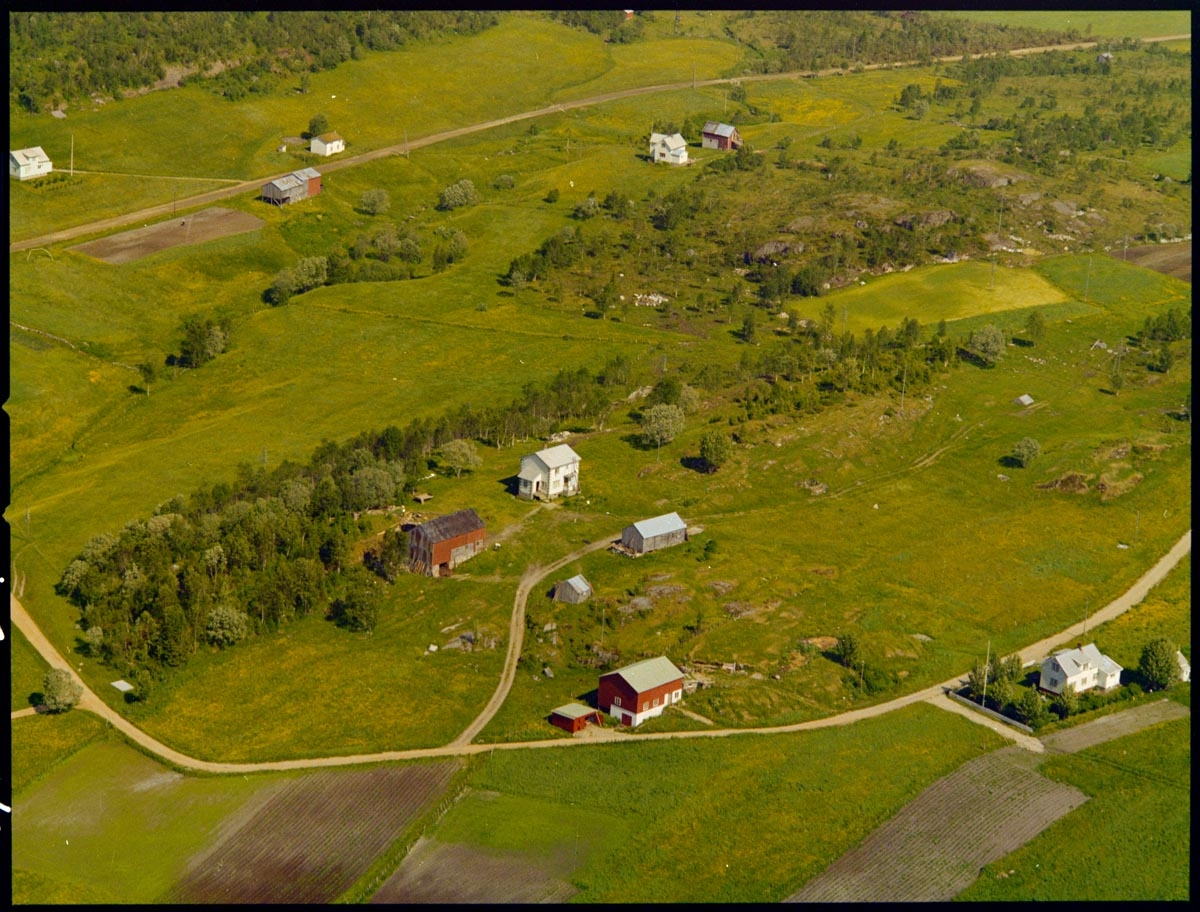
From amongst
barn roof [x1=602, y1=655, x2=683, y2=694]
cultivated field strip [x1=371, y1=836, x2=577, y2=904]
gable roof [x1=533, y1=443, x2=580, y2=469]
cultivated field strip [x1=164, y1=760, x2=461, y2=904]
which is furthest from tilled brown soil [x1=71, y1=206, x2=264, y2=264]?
cultivated field strip [x1=371, y1=836, x2=577, y2=904]

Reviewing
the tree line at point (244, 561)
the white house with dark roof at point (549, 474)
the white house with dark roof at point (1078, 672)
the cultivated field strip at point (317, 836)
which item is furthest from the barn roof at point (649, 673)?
the white house with dark roof at point (549, 474)

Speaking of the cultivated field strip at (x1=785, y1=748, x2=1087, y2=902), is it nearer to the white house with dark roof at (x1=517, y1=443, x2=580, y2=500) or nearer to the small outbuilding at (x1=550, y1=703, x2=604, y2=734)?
the small outbuilding at (x1=550, y1=703, x2=604, y2=734)

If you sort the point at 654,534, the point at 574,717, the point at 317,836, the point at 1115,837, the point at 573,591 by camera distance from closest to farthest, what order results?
1. the point at 317,836
2. the point at 1115,837
3. the point at 574,717
4. the point at 573,591
5. the point at 654,534

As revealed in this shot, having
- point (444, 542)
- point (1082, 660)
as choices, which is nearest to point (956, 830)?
point (1082, 660)

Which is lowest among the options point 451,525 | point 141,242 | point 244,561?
point 244,561

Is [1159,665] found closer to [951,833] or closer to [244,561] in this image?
[951,833]

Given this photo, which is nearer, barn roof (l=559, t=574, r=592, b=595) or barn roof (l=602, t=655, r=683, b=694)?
barn roof (l=602, t=655, r=683, b=694)

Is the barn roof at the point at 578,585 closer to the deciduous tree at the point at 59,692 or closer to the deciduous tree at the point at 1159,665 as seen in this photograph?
the deciduous tree at the point at 59,692
